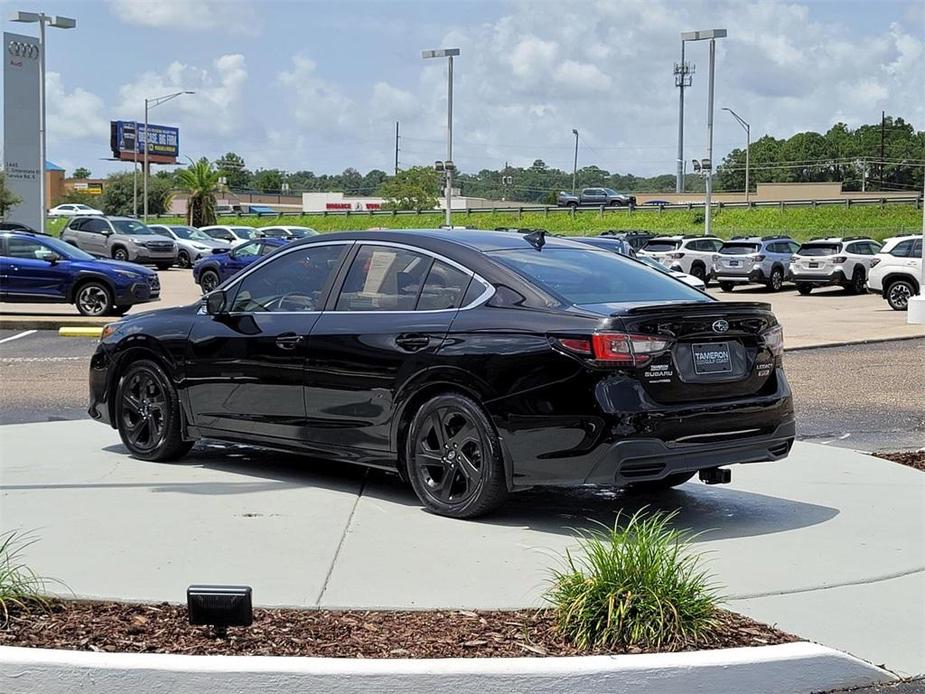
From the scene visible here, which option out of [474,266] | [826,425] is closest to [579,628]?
[474,266]

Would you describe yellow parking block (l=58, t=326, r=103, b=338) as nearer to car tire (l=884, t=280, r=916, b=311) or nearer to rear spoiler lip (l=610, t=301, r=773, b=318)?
rear spoiler lip (l=610, t=301, r=773, b=318)

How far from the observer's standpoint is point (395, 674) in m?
4.47

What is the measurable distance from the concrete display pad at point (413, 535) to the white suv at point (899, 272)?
63.9 feet

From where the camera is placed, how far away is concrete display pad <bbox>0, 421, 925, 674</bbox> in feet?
18.3

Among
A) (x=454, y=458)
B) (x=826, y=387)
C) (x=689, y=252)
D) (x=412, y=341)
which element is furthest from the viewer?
(x=689, y=252)

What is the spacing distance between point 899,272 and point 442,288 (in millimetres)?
22438

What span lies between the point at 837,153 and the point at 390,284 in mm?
132253

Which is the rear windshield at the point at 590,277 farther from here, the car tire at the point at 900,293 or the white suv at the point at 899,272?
the car tire at the point at 900,293

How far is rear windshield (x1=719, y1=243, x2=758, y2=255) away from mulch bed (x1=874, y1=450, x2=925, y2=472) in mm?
29852

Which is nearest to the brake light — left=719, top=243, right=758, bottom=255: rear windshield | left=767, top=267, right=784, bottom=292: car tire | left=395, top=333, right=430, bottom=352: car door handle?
left=395, top=333, right=430, bottom=352: car door handle

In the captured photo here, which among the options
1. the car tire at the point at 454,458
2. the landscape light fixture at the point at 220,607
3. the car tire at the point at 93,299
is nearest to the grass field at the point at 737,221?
the car tire at the point at 93,299

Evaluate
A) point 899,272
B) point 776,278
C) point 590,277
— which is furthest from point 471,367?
point 776,278

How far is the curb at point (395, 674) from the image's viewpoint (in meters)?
4.46

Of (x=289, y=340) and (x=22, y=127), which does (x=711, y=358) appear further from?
(x=22, y=127)
